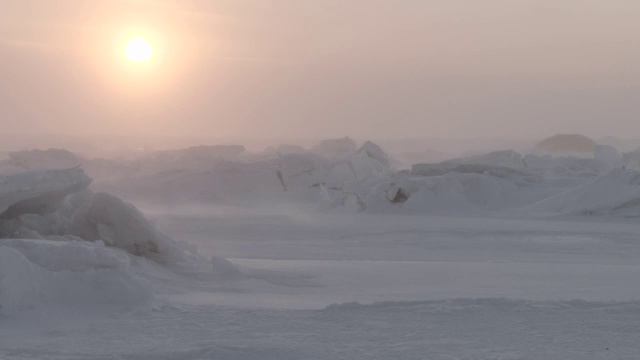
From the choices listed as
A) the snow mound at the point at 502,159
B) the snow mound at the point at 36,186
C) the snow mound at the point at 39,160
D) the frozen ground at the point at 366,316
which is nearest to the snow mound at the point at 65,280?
the frozen ground at the point at 366,316

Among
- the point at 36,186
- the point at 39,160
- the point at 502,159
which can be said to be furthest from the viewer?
the point at 39,160

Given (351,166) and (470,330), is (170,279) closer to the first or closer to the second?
(470,330)

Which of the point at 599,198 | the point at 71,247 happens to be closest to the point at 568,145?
the point at 599,198

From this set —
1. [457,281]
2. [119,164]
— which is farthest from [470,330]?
[119,164]

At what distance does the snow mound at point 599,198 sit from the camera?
1405 centimetres

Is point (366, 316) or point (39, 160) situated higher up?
point (39, 160)

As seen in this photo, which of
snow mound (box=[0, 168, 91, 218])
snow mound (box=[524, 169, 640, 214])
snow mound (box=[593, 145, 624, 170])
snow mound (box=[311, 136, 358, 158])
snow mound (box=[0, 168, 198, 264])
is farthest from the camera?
snow mound (box=[311, 136, 358, 158])

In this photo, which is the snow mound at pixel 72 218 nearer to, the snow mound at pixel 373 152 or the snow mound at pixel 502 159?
the snow mound at pixel 502 159

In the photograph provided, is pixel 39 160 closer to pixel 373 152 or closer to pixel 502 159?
pixel 373 152

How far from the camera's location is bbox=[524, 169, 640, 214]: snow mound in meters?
14.1

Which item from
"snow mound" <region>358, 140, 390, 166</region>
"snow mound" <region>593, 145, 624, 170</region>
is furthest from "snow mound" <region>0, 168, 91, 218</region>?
"snow mound" <region>593, 145, 624, 170</region>


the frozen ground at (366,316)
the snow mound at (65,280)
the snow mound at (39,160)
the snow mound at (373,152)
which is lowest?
the frozen ground at (366,316)

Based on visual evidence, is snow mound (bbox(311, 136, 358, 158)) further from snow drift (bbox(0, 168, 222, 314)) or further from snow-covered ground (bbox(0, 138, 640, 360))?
snow drift (bbox(0, 168, 222, 314))

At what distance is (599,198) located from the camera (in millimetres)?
14414
